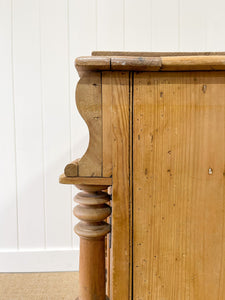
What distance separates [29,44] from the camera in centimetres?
126

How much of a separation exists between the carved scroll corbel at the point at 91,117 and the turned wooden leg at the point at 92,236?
0.17 ft

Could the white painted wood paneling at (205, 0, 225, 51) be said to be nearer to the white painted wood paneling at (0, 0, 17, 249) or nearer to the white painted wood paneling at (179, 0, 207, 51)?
the white painted wood paneling at (179, 0, 207, 51)

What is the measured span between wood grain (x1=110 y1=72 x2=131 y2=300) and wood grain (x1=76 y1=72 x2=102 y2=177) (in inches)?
1.2

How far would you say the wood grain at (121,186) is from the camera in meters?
0.51

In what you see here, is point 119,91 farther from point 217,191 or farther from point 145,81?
point 217,191

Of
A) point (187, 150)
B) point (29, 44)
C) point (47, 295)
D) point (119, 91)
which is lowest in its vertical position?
point (47, 295)

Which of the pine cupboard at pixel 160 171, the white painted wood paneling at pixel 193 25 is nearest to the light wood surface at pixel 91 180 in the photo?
the pine cupboard at pixel 160 171

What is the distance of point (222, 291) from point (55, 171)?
979mm

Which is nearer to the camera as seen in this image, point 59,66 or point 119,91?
point 119,91

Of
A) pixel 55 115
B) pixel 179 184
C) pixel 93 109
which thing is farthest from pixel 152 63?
pixel 55 115

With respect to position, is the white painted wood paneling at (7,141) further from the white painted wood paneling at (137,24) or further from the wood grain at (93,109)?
the wood grain at (93,109)

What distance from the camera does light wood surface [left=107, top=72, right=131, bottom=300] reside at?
Answer: 512mm

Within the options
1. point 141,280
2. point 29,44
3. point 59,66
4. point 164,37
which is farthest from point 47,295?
point 164,37

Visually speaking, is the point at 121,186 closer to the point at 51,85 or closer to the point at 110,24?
the point at 51,85
